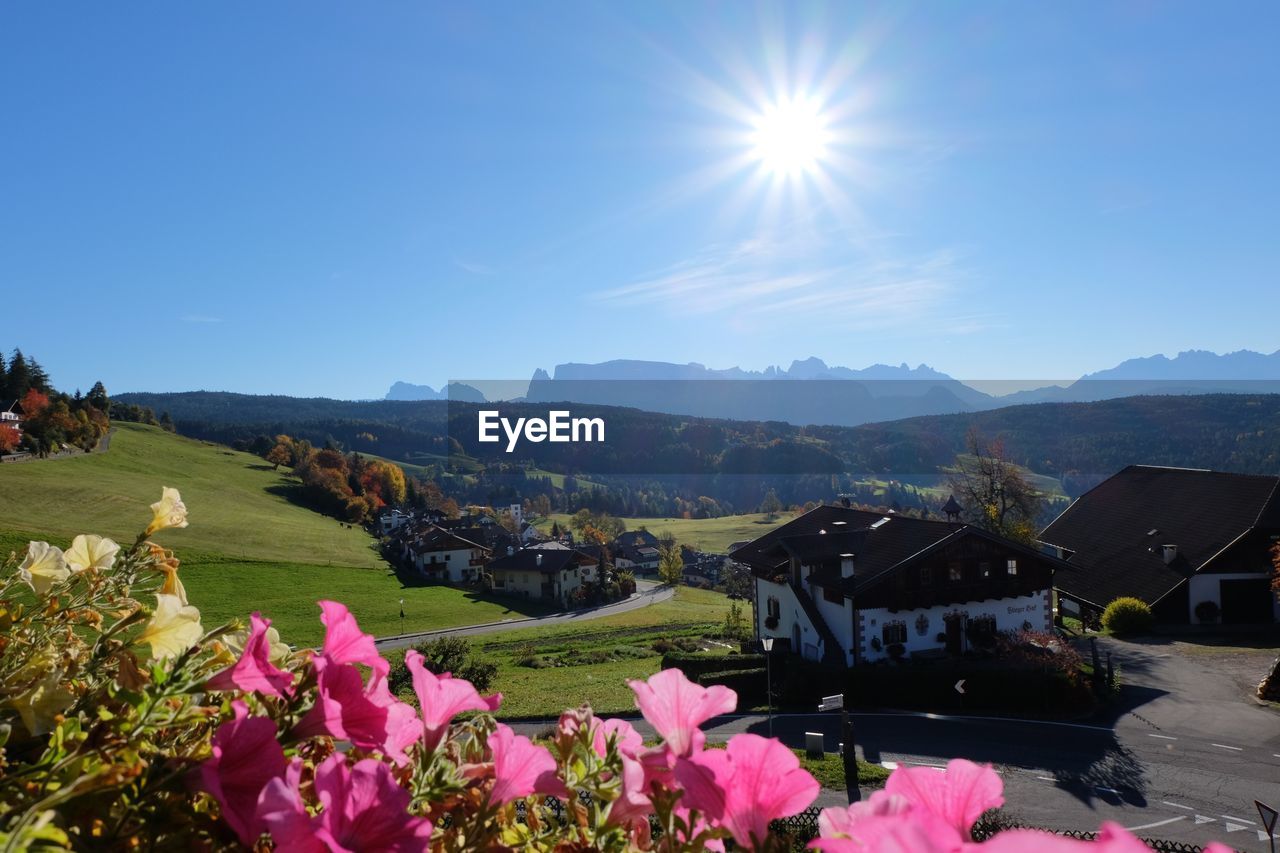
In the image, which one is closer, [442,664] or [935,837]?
[935,837]

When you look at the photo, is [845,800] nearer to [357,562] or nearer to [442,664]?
[442,664]

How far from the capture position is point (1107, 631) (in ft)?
104

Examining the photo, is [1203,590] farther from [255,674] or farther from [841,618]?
[255,674]

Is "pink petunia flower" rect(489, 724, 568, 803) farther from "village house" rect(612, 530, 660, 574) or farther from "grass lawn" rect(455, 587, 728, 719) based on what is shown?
"village house" rect(612, 530, 660, 574)

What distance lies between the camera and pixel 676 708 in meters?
0.96

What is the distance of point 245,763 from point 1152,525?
4472 centimetres

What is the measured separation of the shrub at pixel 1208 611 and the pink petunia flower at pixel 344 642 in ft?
128

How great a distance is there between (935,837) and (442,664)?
32.7m

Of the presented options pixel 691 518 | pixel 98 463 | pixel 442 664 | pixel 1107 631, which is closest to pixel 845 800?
pixel 442 664

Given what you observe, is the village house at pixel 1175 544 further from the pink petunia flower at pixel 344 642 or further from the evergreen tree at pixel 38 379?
the evergreen tree at pixel 38 379

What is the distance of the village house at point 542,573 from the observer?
226ft

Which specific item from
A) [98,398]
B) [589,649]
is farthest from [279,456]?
[589,649]

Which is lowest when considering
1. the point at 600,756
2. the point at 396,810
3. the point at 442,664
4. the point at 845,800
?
the point at 442,664

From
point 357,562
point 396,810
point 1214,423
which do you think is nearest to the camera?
point 396,810
